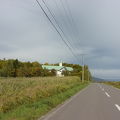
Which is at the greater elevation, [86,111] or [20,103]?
[20,103]

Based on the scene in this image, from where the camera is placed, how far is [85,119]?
28.7 ft

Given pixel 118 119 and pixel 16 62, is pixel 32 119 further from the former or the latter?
pixel 16 62

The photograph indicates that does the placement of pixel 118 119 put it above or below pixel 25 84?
below

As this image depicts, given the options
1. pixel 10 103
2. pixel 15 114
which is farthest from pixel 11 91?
pixel 15 114

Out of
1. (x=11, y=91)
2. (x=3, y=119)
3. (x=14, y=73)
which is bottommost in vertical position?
(x=3, y=119)

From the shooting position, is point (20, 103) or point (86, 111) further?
point (20, 103)

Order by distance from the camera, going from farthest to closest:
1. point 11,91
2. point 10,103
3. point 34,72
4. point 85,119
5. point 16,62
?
1. point 16,62
2. point 34,72
3. point 11,91
4. point 10,103
5. point 85,119

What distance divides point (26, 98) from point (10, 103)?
2.41 m

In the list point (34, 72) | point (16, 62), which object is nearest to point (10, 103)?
point (34, 72)

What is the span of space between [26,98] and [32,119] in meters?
5.63

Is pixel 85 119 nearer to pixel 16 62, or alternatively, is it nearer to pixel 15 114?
→ pixel 15 114

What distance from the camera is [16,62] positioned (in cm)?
8781

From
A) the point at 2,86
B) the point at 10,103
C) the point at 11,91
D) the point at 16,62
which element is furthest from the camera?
the point at 16,62

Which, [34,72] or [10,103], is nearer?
[10,103]
